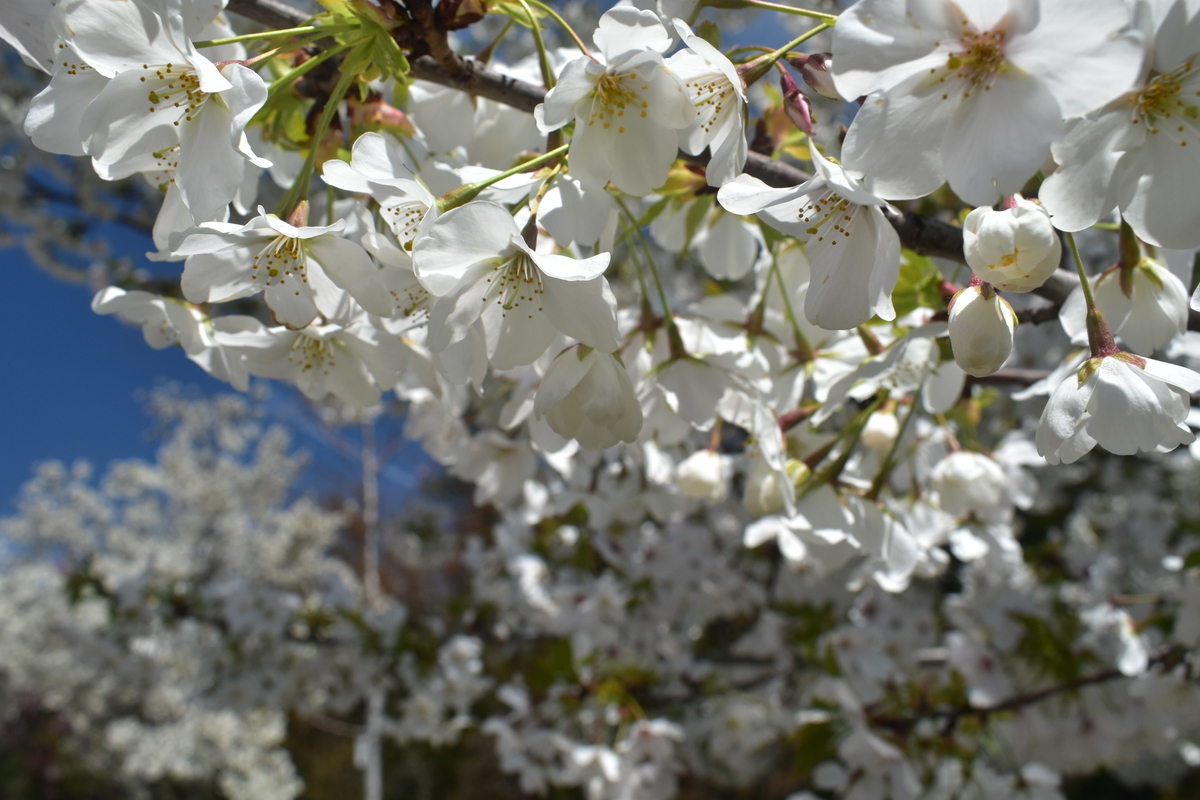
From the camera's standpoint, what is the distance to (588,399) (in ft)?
2.41

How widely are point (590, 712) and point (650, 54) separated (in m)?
2.46

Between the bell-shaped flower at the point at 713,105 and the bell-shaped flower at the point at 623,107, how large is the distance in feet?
0.06

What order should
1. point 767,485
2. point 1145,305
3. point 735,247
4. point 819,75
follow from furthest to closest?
point 735,247, point 767,485, point 1145,305, point 819,75

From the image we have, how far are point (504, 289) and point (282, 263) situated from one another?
0.25 meters

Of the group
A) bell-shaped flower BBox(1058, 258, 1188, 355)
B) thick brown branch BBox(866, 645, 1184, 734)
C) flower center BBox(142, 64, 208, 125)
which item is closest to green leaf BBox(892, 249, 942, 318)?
bell-shaped flower BBox(1058, 258, 1188, 355)

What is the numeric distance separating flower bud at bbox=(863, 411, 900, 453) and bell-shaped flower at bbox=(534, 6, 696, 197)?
0.54 metres

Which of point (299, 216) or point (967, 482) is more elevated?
point (299, 216)

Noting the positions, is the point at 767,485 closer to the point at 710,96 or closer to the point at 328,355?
the point at 710,96

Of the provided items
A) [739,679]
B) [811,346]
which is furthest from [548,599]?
[811,346]

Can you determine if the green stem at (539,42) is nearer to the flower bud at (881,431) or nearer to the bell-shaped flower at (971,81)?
the bell-shaped flower at (971,81)

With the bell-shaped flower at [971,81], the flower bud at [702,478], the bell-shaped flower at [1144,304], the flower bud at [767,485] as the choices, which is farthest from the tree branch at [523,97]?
the flower bud at [702,478]

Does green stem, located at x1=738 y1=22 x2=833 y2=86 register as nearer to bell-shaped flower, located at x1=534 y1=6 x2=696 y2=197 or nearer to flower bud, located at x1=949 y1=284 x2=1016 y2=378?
bell-shaped flower, located at x1=534 y1=6 x2=696 y2=197

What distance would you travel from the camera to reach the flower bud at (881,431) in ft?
3.42

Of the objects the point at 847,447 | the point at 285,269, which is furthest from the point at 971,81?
the point at 285,269
